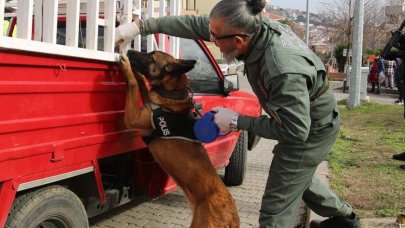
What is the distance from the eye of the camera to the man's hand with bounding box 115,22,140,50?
323 centimetres

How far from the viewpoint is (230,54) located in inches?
107

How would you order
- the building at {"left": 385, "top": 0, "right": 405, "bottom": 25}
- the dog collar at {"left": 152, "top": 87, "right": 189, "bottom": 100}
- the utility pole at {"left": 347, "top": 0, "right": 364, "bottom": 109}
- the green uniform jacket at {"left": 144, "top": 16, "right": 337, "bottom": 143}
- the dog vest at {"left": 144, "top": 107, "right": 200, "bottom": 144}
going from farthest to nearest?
the building at {"left": 385, "top": 0, "right": 405, "bottom": 25}, the utility pole at {"left": 347, "top": 0, "right": 364, "bottom": 109}, the dog collar at {"left": 152, "top": 87, "right": 189, "bottom": 100}, the dog vest at {"left": 144, "top": 107, "right": 200, "bottom": 144}, the green uniform jacket at {"left": 144, "top": 16, "right": 337, "bottom": 143}

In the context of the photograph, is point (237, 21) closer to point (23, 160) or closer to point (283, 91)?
point (283, 91)

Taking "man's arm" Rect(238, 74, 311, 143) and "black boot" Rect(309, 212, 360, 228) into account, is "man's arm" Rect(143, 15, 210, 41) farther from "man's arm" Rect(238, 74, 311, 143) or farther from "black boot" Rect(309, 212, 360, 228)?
"black boot" Rect(309, 212, 360, 228)

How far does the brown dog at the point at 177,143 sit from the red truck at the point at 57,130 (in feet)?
0.38

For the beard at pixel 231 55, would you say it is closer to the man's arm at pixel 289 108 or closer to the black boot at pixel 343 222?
the man's arm at pixel 289 108

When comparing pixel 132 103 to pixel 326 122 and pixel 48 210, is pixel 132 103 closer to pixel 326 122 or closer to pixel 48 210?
pixel 48 210

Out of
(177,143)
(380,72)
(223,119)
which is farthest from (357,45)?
(223,119)

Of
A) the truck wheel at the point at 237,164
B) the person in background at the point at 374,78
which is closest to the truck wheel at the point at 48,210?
the truck wheel at the point at 237,164

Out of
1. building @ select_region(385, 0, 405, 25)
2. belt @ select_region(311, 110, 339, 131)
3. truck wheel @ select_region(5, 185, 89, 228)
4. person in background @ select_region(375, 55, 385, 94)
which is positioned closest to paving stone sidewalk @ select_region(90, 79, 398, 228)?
truck wheel @ select_region(5, 185, 89, 228)

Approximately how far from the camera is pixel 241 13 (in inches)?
100

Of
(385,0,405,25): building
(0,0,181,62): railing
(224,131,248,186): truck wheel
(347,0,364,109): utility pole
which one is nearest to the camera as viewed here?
(0,0,181,62): railing

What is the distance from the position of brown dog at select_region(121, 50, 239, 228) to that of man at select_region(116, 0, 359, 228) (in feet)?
0.80

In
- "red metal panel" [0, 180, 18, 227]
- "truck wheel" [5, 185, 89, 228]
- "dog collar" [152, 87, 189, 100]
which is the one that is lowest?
"truck wheel" [5, 185, 89, 228]
